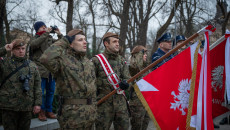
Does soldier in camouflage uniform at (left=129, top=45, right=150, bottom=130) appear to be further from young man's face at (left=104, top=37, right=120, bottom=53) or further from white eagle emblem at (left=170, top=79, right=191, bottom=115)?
white eagle emblem at (left=170, top=79, right=191, bottom=115)

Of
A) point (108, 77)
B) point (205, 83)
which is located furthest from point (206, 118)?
point (108, 77)

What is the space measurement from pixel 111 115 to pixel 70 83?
3.63 feet

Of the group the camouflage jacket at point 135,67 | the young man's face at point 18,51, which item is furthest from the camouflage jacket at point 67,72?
the camouflage jacket at point 135,67

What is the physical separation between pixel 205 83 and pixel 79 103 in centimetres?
176

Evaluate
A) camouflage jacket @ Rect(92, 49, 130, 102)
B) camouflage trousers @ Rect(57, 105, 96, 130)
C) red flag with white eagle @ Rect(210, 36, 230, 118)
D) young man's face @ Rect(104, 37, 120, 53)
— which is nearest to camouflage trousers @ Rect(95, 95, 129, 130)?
camouflage jacket @ Rect(92, 49, 130, 102)

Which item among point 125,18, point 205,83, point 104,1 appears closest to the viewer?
point 205,83

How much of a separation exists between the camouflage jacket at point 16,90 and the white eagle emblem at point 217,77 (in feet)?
9.90

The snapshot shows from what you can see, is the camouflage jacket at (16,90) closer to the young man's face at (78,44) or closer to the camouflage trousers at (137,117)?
the young man's face at (78,44)

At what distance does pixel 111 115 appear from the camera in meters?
3.52

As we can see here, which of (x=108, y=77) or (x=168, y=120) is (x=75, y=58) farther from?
(x=168, y=120)

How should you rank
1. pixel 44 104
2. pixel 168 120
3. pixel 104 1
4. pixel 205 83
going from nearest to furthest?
pixel 205 83 → pixel 168 120 → pixel 44 104 → pixel 104 1

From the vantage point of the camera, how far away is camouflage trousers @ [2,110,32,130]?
3.46 metres

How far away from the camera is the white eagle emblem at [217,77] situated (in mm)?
3467

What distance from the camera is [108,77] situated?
358cm
